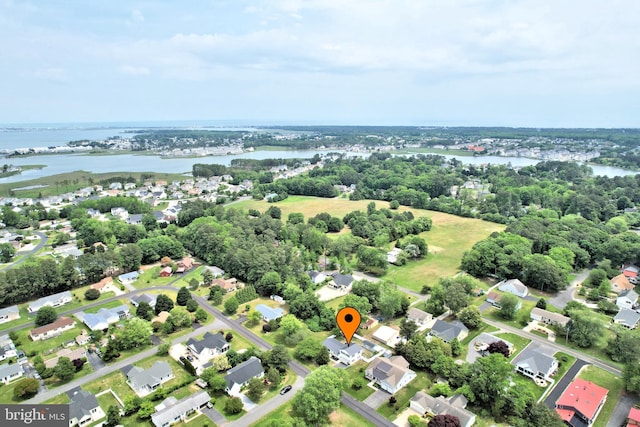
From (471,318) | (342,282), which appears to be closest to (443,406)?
(471,318)

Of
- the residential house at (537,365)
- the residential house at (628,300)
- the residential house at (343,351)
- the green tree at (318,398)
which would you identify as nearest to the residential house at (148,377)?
the green tree at (318,398)

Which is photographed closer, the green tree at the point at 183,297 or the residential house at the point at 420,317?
the residential house at the point at 420,317

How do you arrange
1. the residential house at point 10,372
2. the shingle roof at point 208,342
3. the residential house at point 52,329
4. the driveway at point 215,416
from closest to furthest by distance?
the driveway at point 215,416 → the residential house at point 10,372 → the shingle roof at point 208,342 → the residential house at point 52,329

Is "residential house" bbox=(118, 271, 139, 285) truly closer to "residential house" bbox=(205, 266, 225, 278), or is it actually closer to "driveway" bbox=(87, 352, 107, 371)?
"residential house" bbox=(205, 266, 225, 278)

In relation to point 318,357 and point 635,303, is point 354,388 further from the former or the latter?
point 635,303

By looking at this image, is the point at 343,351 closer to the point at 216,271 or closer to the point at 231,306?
the point at 231,306

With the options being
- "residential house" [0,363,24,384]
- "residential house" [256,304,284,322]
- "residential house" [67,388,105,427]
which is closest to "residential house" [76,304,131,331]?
"residential house" [0,363,24,384]

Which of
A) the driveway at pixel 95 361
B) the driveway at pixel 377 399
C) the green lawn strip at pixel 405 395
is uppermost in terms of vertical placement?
the green lawn strip at pixel 405 395

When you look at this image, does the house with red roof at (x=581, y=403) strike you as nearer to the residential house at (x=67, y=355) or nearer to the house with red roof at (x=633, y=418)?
the house with red roof at (x=633, y=418)
